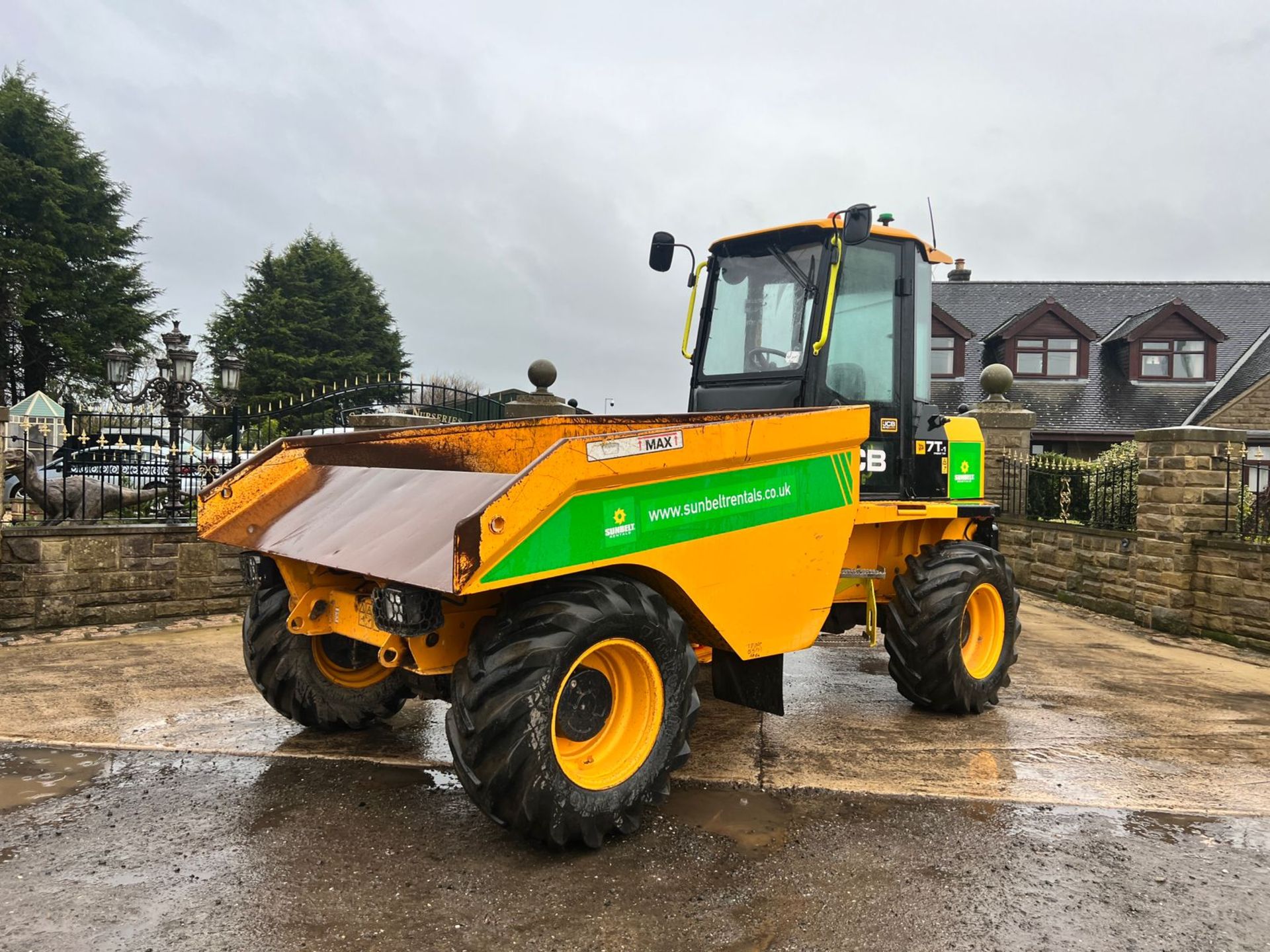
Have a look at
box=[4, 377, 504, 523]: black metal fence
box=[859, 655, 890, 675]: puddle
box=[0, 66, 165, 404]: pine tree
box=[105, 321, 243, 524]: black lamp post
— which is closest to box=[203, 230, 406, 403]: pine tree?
box=[0, 66, 165, 404]: pine tree

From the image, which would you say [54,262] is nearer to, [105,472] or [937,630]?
[105,472]

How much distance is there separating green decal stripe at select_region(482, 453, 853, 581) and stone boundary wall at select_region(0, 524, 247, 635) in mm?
5352

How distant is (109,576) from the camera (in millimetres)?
7516

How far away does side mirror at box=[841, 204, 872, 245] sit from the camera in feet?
14.5

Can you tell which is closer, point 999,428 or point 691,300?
point 691,300

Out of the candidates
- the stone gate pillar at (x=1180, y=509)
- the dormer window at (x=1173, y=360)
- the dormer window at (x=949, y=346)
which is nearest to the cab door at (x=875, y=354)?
the stone gate pillar at (x=1180, y=509)

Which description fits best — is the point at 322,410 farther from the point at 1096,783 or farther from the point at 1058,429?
the point at 1058,429

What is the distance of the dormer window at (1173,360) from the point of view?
22.4 meters

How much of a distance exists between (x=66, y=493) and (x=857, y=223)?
6842 millimetres

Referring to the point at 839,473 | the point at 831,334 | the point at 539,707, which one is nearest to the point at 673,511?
the point at 539,707

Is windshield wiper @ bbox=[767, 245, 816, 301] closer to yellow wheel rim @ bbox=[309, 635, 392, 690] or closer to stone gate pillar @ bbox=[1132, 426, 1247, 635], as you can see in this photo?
yellow wheel rim @ bbox=[309, 635, 392, 690]

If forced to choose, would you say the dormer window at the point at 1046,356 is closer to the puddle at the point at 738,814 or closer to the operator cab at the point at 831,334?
the operator cab at the point at 831,334

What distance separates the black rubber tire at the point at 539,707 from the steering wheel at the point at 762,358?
2.10 metres

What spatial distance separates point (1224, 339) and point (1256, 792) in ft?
73.8
